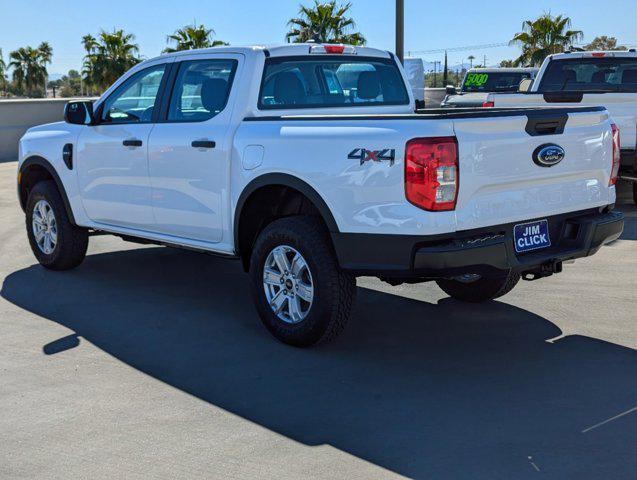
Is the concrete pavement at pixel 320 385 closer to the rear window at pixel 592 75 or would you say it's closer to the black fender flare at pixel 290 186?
the black fender flare at pixel 290 186

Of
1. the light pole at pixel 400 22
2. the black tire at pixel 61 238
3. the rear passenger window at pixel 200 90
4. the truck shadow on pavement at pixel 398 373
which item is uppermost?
the light pole at pixel 400 22

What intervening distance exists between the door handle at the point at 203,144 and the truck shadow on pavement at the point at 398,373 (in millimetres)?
1224

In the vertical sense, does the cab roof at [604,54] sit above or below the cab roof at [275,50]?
below

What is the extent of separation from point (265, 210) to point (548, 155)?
1.89 metres

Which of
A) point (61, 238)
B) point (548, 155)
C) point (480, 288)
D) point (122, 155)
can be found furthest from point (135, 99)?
point (548, 155)

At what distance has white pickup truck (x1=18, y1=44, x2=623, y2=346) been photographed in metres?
4.92

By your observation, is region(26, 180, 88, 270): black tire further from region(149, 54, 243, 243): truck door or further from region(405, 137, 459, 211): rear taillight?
region(405, 137, 459, 211): rear taillight

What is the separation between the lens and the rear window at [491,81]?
74.7ft

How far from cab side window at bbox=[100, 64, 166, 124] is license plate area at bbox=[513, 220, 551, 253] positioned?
9.88ft

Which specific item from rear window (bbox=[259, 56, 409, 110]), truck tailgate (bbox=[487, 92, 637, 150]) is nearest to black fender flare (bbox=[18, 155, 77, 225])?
rear window (bbox=[259, 56, 409, 110])

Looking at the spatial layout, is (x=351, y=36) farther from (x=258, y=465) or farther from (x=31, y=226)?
(x=258, y=465)

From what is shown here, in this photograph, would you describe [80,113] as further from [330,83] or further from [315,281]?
[315,281]

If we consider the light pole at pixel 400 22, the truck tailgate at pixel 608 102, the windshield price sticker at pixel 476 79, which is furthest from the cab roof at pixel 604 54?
the windshield price sticker at pixel 476 79

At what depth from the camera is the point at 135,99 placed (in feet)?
23.3
